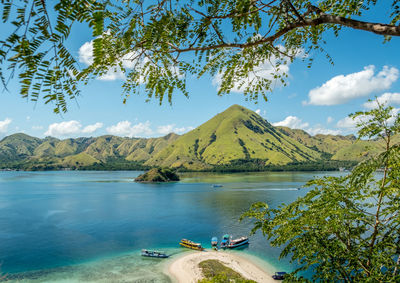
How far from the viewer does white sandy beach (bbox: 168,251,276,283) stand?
3265 centimetres

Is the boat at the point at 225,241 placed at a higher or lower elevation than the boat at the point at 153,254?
higher

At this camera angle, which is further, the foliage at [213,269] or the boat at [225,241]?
the boat at [225,241]

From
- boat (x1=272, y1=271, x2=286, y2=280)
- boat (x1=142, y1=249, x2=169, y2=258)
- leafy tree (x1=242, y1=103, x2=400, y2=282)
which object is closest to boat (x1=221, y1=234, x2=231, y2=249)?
boat (x1=142, y1=249, x2=169, y2=258)

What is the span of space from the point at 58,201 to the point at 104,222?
1468 inches

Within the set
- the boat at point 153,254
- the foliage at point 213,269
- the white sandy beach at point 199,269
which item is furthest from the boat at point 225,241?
the boat at point 153,254

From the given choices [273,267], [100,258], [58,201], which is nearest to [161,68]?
[273,267]

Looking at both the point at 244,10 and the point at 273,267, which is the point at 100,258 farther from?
the point at 244,10

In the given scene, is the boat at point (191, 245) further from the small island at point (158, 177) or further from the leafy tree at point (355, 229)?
the small island at point (158, 177)

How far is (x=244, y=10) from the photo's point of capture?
3.59m

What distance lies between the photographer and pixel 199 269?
3519cm

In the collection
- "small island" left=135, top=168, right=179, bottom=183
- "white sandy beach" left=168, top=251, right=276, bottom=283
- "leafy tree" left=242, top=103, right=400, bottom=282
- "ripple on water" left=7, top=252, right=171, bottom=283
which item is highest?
"leafy tree" left=242, top=103, right=400, bottom=282

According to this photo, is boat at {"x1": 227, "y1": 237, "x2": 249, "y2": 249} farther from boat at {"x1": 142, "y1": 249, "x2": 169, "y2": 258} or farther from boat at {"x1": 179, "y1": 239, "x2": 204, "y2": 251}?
boat at {"x1": 142, "y1": 249, "x2": 169, "y2": 258}

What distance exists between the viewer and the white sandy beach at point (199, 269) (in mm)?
32650

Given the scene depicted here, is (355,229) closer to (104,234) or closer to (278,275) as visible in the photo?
(278,275)
